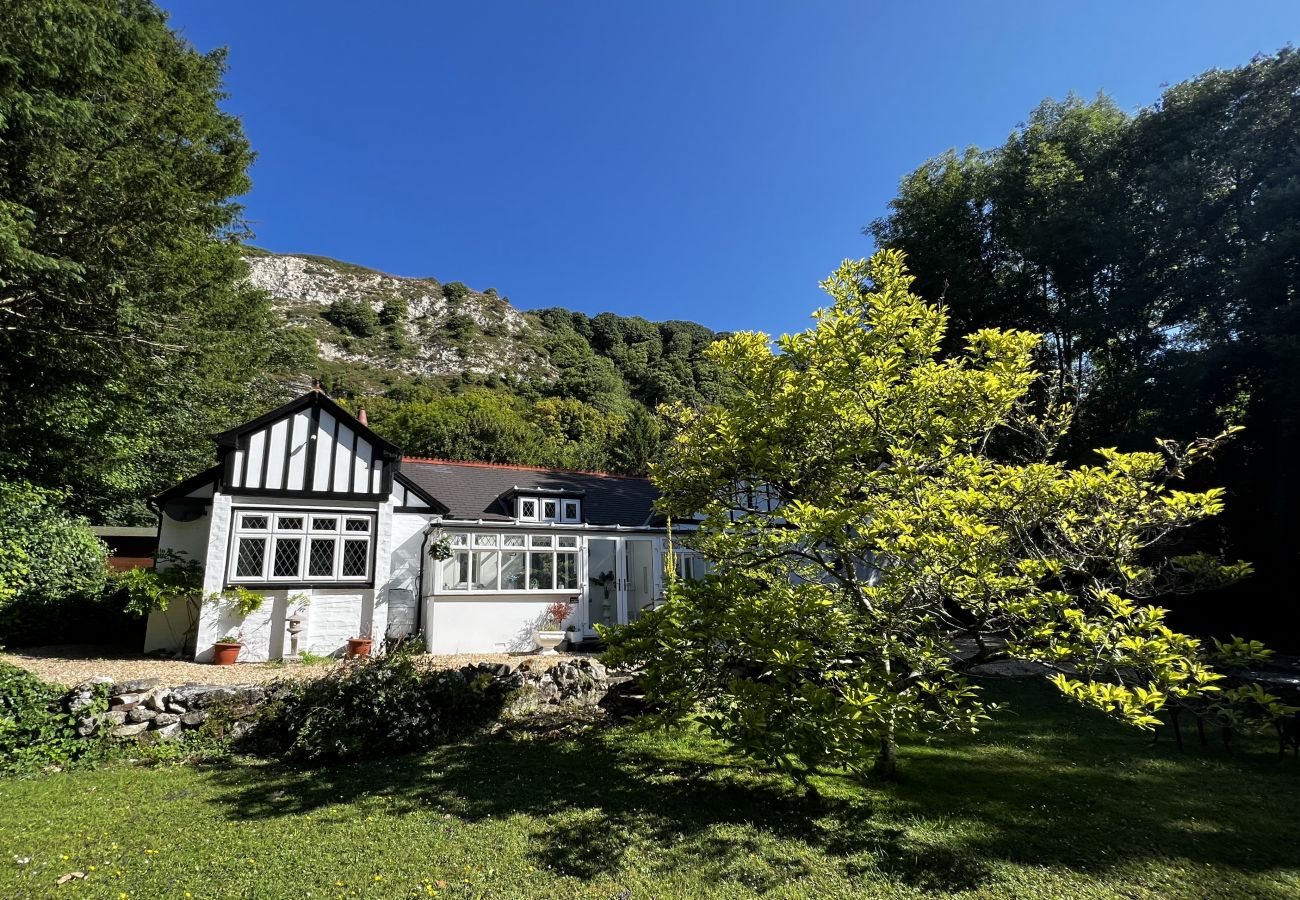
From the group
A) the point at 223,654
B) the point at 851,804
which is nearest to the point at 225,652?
the point at 223,654

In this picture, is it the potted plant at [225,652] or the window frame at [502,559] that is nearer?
the potted plant at [225,652]

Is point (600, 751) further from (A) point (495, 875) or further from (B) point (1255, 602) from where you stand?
(B) point (1255, 602)

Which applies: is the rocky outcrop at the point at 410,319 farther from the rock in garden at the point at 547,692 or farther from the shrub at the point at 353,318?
the rock in garden at the point at 547,692

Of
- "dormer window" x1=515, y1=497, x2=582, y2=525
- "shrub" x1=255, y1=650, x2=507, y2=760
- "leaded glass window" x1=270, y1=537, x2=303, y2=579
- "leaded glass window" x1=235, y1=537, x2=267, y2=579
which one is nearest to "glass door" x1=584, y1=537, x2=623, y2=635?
"dormer window" x1=515, y1=497, x2=582, y2=525

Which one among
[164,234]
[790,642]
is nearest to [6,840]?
[790,642]

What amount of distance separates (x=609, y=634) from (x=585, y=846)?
1.98 metres

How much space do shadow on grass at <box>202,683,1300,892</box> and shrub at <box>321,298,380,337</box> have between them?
74131mm

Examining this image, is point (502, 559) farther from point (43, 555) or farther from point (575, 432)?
point (575, 432)

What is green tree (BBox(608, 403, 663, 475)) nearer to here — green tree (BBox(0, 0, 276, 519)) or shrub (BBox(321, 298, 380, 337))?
green tree (BBox(0, 0, 276, 519))

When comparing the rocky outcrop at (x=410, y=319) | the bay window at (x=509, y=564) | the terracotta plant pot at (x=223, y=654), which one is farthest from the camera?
the rocky outcrop at (x=410, y=319)

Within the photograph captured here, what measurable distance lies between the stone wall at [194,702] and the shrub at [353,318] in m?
71.6

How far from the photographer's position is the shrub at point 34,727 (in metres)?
6.64

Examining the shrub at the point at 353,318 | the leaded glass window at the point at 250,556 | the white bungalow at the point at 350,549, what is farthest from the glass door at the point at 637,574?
the shrub at the point at 353,318

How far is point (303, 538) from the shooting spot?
1248 cm
